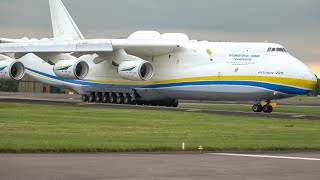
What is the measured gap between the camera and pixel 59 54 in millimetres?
64188

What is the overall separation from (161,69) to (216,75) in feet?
18.7

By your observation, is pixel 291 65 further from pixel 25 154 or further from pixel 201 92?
pixel 25 154

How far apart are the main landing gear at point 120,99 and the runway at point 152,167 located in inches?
1620

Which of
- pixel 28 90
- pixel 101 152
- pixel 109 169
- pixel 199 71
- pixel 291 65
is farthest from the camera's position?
pixel 28 90

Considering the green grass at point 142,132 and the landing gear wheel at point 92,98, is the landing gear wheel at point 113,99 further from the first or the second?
the green grass at point 142,132

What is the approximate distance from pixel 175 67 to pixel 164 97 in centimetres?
A: 305

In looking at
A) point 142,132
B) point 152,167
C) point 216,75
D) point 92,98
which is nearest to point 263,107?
point 216,75

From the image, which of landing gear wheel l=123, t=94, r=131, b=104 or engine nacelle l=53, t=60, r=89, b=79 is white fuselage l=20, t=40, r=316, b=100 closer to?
landing gear wheel l=123, t=94, r=131, b=104

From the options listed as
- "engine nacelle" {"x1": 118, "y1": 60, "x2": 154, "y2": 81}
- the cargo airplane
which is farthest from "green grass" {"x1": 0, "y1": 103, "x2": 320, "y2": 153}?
"engine nacelle" {"x1": 118, "y1": 60, "x2": 154, "y2": 81}

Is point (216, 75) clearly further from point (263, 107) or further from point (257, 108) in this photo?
point (263, 107)

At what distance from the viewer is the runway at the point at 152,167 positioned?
15.4m

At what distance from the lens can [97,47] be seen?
5959cm

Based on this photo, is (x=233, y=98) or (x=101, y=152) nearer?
(x=101, y=152)

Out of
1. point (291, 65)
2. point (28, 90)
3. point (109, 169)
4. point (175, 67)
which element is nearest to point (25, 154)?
point (109, 169)
